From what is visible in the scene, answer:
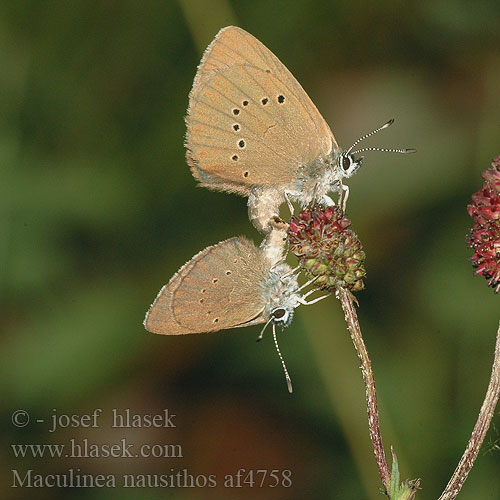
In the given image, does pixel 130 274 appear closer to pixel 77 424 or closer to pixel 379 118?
pixel 77 424

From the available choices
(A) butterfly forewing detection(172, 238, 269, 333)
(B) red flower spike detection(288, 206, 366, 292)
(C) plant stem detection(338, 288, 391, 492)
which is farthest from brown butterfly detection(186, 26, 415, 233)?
(C) plant stem detection(338, 288, 391, 492)

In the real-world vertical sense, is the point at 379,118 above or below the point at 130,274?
above

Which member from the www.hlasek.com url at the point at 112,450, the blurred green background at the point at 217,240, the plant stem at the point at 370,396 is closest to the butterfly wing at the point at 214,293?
the plant stem at the point at 370,396

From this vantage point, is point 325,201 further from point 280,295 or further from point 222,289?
point 222,289

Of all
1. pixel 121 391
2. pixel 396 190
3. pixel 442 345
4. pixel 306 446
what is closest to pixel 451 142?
pixel 396 190

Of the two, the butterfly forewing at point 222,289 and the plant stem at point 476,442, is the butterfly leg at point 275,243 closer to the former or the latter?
the butterfly forewing at point 222,289

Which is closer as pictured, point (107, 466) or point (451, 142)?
point (107, 466)

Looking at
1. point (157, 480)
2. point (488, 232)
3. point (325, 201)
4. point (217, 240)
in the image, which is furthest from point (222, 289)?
point (157, 480)

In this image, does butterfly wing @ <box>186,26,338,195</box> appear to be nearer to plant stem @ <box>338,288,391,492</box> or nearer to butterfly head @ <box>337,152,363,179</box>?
butterfly head @ <box>337,152,363,179</box>
